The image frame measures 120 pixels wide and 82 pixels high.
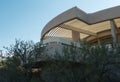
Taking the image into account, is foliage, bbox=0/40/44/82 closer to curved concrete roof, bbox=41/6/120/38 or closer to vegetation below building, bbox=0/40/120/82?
vegetation below building, bbox=0/40/120/82

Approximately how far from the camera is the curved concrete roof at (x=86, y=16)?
2159 cm

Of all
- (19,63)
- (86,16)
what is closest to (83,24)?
(86,16)

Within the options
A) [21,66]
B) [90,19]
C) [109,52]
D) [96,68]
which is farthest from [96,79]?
[90,19]

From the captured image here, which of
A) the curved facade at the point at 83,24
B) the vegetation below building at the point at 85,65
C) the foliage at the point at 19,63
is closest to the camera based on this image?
the vegetation below building at the point at 85,65

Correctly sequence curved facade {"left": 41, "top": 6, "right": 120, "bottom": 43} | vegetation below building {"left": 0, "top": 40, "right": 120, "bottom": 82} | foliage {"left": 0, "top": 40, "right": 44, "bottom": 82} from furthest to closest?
curved facade {"left": 41, "top": 6, "right": 120, "bottom": 43}, foliage {"left": 0, "top": 40, "right": 44, "bottom": 82}, vegetation below building {"left": 0, "top": 40, "right": 120, "bottom": 82}

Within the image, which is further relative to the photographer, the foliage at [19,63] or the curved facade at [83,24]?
the curved facade at [83,24]

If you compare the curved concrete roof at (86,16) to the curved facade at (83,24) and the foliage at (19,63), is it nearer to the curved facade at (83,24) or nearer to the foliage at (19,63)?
the curved facade at (83,24)

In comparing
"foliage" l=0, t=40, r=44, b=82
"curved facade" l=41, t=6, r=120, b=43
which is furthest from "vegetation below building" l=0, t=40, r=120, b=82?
"curved facade" l=41, t=6, r=120, b=43

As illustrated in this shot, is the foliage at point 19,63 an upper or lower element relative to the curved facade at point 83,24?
lower

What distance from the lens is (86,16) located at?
2323 centimetres

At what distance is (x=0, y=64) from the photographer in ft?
62.4

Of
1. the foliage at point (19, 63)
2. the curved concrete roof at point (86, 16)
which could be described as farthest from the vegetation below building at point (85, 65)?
the curved concrete roof at point (86, 16)

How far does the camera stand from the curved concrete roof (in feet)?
70.8

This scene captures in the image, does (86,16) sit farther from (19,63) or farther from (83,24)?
(19,63)
